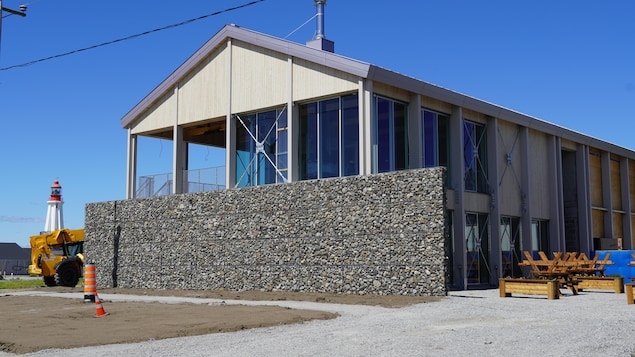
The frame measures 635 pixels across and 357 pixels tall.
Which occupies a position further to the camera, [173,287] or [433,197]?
[173,287]

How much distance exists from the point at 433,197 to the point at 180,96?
1354 cm

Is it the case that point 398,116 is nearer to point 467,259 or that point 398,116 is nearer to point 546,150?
point 467,259

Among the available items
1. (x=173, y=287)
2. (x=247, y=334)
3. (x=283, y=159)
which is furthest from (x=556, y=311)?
(x=173, y=287)

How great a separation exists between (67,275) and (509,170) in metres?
20.6

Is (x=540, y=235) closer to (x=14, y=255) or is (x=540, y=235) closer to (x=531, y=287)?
(x=531, y=287)

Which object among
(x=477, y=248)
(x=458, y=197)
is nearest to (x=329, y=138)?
(x=458, y=197)

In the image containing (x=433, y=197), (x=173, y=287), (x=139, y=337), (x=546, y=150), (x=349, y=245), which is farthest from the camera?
(x=546, y=150)

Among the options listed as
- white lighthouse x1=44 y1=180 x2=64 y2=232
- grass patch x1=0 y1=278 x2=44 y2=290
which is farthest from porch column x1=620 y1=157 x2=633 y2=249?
white lighthouse x1=44 y1=180 x2=64 y2=232

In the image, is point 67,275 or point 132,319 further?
point 67,275

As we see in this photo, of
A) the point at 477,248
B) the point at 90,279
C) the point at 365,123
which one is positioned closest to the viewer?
the point at 90,279

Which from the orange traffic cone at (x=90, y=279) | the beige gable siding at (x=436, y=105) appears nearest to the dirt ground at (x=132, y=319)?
the orange traffic cone at (x=90, y=279)

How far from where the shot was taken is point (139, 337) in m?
11.4

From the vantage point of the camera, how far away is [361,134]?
22.1 m

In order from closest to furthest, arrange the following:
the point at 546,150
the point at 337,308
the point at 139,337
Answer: the point at 139,337
the point at 337,308
the point at 546,150
